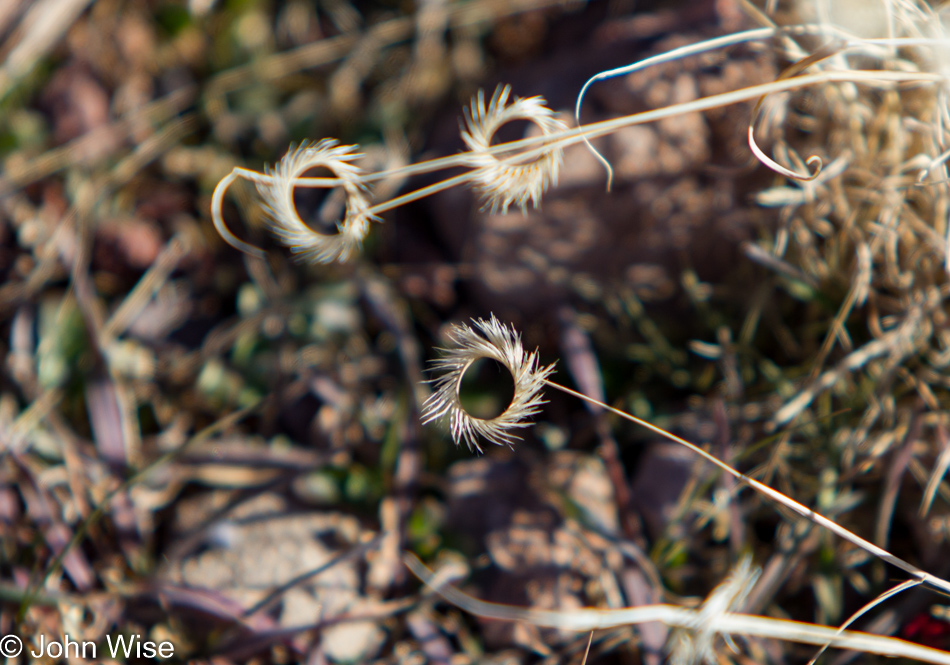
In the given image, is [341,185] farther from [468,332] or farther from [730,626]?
[730,626]

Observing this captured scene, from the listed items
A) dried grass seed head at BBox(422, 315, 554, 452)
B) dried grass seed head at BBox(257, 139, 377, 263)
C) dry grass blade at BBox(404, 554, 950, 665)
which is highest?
dried grass seed head at BBox(257, 139, 377, 263)

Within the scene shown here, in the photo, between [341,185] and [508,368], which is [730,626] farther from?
[341,185]

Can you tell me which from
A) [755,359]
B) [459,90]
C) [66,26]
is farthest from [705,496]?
[66,26]

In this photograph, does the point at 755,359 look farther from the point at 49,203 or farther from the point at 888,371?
the point at 49,203

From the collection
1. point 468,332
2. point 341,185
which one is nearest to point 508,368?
point 468,332

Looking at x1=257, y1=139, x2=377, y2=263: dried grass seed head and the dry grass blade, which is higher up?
x1=257, y1=139, x2=377, y2=263: dried grass seed head

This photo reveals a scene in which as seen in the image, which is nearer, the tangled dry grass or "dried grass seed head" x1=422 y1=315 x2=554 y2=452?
"dried grass seed head" x1=422 y1=315 x2=554 y2=452

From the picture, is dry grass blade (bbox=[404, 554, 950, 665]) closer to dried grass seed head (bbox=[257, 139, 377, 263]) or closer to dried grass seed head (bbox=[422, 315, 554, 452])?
dried grass seed head (bbox=[422, 315, 554, 452])

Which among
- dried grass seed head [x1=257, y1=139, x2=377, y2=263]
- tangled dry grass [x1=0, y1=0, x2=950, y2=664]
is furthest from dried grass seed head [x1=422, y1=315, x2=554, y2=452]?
dried grass seed head [x1=257, y1=139, x2=377, y2=263]

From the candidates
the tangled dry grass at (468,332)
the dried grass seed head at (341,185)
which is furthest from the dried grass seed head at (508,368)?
the dried grass seed head at (341,185)

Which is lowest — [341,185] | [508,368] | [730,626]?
[730,626]

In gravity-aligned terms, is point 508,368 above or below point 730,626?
above
